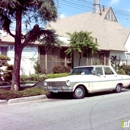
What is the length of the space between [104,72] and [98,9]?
25.5m

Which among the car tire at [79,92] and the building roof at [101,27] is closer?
the car tire at [79,92]

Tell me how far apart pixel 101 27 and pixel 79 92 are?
22.2m

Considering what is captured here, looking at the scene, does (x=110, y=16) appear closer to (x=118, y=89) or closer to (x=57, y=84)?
(x=118, y=89)

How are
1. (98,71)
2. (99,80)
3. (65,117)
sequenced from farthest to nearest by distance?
(98,71)
(99,80)
(65,117)

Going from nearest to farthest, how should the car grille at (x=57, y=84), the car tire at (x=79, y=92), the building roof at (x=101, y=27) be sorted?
the car grille at (x=57, y=84) < the car tire at (x=79, y=92) < the building roof at (x=101, y=27)

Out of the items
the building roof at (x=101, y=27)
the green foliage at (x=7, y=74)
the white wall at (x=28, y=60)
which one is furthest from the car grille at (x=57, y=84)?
the building roof at (x=101, y=27)

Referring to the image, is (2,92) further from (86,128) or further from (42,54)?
(42,54)

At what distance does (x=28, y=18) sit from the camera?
12.7m

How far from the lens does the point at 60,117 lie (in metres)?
7.27

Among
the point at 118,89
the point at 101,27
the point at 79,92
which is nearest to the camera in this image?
the point at 79,92

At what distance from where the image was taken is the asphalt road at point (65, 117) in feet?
20.5

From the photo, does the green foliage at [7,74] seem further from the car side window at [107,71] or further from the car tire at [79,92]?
the car tire at [79,92]

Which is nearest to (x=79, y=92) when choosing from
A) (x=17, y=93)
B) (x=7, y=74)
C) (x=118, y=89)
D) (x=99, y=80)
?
(x=99, y=80)

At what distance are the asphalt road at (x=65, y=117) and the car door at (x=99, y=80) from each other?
239 cm
